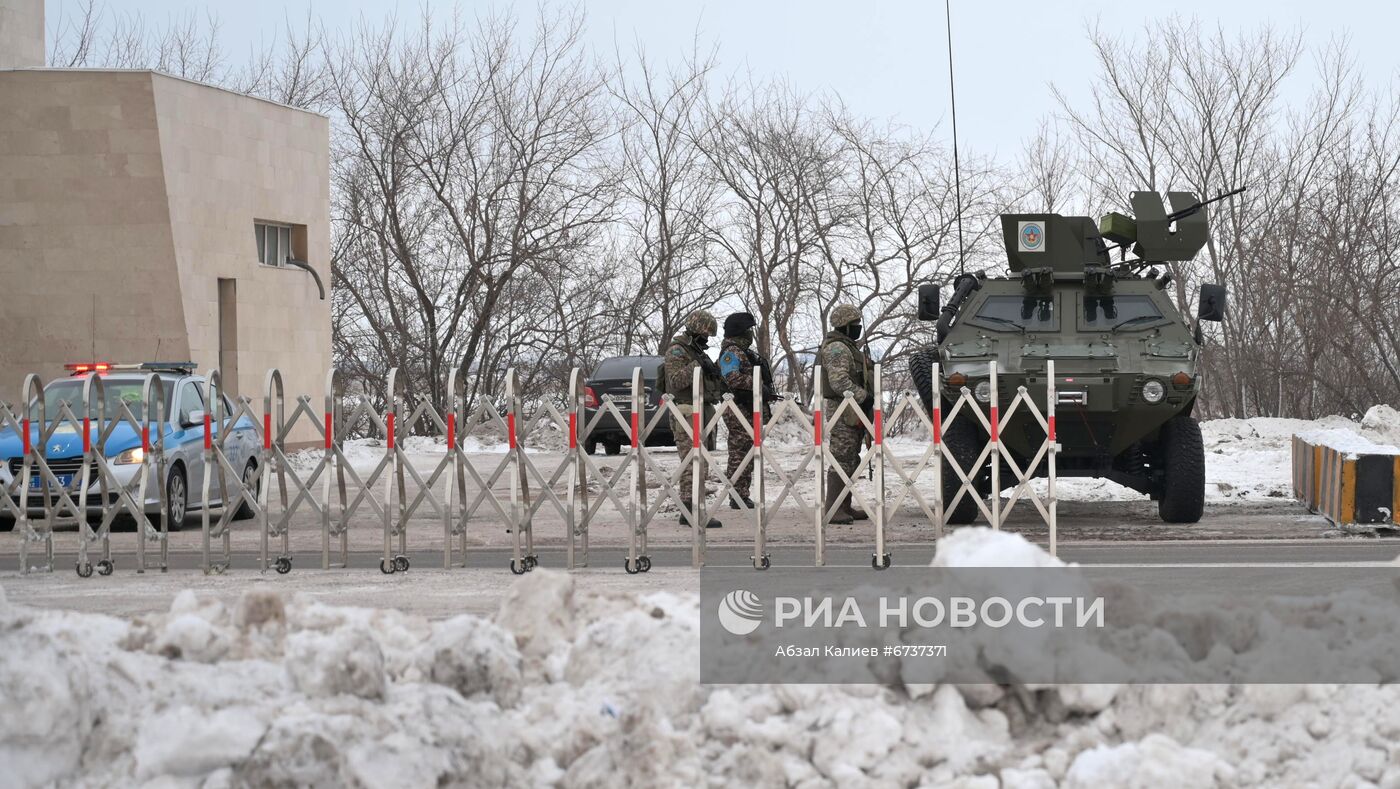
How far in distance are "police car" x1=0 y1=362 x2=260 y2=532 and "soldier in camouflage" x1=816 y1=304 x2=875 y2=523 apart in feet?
18.3

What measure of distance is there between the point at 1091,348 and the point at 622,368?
576 inches

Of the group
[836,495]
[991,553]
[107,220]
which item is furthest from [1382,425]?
[107,220]

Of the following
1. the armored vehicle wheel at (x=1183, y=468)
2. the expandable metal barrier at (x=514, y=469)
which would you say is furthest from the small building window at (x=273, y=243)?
the armored vehicle wheel at (x=1183, y=468)

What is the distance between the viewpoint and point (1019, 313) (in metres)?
14.1

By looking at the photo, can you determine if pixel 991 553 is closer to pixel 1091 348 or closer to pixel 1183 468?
pixel 1091 348

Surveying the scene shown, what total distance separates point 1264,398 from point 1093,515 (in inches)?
685

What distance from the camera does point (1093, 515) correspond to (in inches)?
608

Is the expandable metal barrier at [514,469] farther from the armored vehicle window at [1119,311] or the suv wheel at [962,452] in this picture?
the armored vehicle window at [1119,311]

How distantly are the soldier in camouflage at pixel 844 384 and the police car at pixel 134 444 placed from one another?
5588mm

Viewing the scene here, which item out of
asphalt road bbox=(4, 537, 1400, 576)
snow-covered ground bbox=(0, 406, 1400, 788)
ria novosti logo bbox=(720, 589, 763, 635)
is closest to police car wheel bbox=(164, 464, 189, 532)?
asphalt road bbox=(4, 537, 1400, 576)

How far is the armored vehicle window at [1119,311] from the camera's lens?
13.9 m

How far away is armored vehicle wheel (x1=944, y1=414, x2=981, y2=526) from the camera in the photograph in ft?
43.7

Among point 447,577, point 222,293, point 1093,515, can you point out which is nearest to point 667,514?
point 1093,515

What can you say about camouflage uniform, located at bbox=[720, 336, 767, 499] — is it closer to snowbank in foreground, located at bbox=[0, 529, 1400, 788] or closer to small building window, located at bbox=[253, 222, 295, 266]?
snowbank in foreground, located at bbox=[0, 529, 1400, 788]
